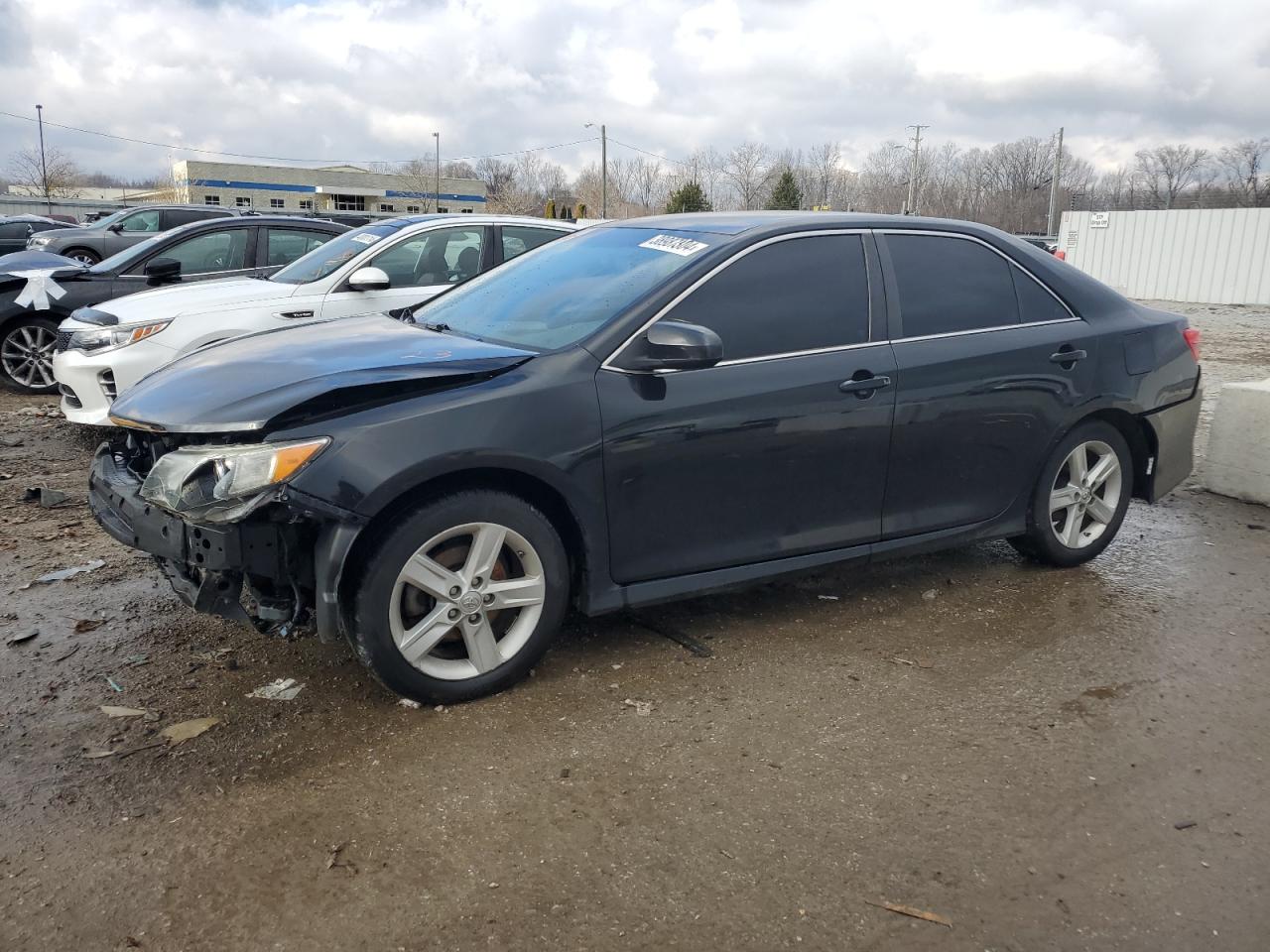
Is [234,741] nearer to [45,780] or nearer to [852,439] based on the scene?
[45,780]

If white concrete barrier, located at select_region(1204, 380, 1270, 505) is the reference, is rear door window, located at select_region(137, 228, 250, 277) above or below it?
above

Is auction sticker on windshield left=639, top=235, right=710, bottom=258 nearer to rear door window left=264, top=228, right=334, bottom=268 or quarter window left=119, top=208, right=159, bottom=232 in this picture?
rear door window left=264, top=228, right=334, bottom=268

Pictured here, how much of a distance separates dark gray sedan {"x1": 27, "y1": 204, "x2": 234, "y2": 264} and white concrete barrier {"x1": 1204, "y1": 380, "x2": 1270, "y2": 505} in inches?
558

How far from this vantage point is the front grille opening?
7.18 m

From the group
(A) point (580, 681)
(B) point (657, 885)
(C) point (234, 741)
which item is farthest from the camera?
(A) point (580, 681)

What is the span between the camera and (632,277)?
421 centimetres

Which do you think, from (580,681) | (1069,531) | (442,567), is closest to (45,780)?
(442,567)

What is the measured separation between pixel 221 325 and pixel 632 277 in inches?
165

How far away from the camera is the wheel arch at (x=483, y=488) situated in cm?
347

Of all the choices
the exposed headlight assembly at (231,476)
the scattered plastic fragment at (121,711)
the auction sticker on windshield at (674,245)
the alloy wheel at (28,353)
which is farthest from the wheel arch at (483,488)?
the alloy wheel at (28,353)

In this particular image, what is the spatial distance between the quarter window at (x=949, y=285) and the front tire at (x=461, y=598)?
1.95 metres

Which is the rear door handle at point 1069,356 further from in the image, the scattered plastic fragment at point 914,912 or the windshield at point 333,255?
the windshield at point 333,255

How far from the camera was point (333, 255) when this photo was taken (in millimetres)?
7957

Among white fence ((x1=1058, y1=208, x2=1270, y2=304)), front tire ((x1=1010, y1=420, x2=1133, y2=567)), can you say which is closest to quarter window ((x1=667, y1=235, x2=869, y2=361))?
front tire ((x1=1010, y1=420, x2=1133, y2=567))
